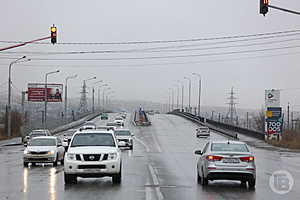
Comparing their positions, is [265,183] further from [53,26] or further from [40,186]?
[53,26]

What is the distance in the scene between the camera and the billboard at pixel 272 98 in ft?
200

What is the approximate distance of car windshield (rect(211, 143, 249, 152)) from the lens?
1889 cm

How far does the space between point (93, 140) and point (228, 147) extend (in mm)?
4847

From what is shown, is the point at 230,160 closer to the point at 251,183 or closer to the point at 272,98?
the point at 251,183

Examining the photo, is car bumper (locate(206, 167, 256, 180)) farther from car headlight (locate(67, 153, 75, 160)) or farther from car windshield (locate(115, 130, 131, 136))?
car windshield (locate(115, 130, 131, 136))

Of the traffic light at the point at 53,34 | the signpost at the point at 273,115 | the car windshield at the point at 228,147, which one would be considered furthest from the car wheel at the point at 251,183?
the signpost at the point at 273,115

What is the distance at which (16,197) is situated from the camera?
1548cm

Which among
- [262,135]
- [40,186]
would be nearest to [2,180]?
[40,186]

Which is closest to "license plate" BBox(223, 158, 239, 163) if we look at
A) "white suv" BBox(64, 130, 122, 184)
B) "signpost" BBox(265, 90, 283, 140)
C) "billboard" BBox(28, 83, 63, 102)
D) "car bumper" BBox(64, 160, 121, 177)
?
"white suv" BBox(64, 130, 122, 184)

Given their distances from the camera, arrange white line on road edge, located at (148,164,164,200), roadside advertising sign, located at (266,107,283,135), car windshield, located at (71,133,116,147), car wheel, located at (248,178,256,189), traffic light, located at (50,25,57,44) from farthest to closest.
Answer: roadside advertising sign, located at (266,107,283,135)
traffic light, located at (50,25,57,44)
car windshield, located at (71,133,116,147)
car wheel, located at (248,178,256,189)
white line on road edge, located at (148,164,164,200)

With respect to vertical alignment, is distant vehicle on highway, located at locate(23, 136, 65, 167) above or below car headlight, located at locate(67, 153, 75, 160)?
below

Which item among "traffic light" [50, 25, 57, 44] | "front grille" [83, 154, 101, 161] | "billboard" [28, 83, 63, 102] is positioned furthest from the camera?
"billboard" [28, 83, 63, 102]

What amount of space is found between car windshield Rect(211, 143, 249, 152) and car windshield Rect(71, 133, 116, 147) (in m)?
3.68

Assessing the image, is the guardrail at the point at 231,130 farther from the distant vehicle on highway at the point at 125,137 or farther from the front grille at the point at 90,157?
the front grille at the point at 90,157
